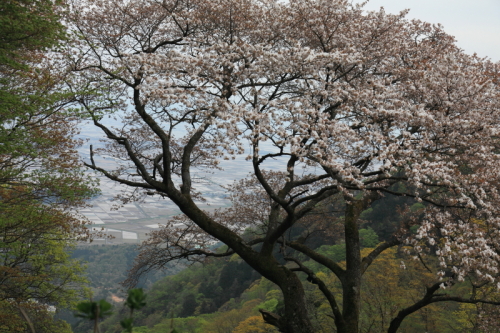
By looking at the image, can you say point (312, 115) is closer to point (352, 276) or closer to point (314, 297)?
point (352, 276)

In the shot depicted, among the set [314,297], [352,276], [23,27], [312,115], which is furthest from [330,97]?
[314,297]

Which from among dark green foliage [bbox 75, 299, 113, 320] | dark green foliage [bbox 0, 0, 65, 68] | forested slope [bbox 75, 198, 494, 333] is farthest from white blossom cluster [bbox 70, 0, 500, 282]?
dark green foliage [bbox 75, 299, 113, 320]

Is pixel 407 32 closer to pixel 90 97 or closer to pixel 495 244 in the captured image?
pixel 495 244

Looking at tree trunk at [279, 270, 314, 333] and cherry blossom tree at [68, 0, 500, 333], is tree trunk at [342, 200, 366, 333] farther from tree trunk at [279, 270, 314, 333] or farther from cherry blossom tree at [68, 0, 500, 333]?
tree trunk at [279, 270, 314, 333]

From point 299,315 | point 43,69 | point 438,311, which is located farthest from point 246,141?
point 438,311

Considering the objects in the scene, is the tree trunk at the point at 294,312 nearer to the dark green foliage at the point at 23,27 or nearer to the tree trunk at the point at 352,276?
the tree trunk at the point at 352,276

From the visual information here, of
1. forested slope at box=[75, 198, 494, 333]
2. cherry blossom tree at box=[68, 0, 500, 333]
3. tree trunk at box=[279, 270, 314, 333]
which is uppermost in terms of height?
cherry blossom tree at box=[68, 0, 500, 333]

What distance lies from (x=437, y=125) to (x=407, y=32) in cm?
643

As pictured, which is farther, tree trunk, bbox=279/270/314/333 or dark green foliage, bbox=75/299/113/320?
tree trunk, bbox=279/270/314/333

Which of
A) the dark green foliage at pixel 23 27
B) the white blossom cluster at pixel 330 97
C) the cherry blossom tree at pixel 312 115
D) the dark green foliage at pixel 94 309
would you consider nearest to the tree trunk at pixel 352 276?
the cherry blossom tree at pixel 312 115

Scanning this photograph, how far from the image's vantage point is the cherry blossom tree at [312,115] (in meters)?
7.16

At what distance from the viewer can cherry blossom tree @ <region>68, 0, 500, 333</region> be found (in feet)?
23.5

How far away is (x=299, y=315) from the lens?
7277 millimetres

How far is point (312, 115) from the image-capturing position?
7559 millimetres
